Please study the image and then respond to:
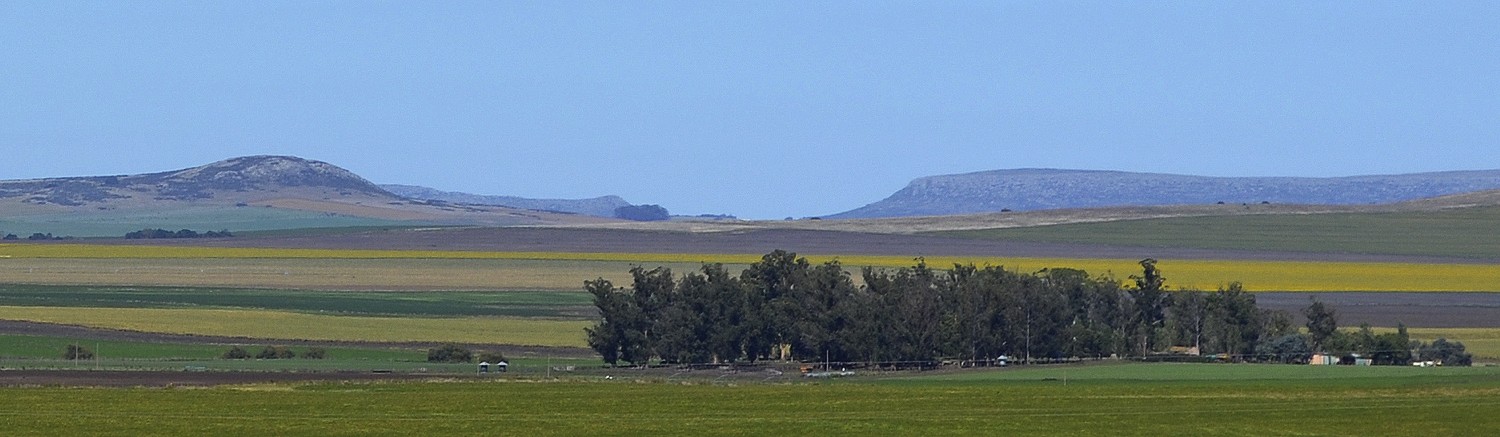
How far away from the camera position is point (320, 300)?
96062 millimetres

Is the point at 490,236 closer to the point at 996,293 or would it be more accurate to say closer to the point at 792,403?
the point at 996,293

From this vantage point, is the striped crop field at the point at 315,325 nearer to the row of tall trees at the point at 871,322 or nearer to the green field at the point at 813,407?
the row of tall trees at the point at 871,322

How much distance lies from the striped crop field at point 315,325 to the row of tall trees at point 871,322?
5164 mm

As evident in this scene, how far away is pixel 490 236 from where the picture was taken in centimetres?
16112

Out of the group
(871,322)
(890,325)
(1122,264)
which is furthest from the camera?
(1122,264)

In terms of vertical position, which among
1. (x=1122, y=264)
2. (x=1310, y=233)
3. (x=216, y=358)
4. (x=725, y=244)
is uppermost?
(x=1310, y=233)

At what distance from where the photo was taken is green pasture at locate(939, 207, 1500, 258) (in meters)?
138

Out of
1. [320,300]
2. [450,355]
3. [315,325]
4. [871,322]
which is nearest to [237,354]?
[450,355]

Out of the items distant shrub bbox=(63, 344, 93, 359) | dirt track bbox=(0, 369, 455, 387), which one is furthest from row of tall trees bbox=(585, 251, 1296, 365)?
distant shrub bbox=(63, 344, 93, 359)

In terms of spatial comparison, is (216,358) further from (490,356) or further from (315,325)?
(315,325)

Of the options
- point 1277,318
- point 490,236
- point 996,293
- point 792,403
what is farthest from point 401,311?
point 490,236

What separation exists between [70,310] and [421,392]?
1541 inches

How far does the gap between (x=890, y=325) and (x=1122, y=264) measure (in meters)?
52.3

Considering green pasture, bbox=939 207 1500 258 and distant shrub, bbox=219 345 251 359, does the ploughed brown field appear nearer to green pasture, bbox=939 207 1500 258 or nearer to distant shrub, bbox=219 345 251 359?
green pasture, bbox=939 207 1500 258
